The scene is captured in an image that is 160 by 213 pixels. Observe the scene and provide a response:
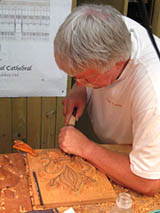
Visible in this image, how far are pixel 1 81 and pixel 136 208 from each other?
1.45 m

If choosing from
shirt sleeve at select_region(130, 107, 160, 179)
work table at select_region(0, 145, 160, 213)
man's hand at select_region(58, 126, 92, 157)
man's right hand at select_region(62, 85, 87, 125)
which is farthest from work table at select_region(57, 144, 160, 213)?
man's right hand at select_region(62, 85, 87, 125)

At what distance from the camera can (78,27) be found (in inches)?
42.1

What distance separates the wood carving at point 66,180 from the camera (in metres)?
1.21

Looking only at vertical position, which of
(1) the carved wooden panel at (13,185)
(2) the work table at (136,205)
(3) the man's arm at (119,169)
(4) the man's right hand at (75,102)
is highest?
(4) the man's right hand at (75,102)

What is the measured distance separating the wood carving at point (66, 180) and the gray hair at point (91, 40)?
49cm

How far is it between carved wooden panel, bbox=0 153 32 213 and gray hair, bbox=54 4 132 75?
542mm

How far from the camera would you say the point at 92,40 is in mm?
1068

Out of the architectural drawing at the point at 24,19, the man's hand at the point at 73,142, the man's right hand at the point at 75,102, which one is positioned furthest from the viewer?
the architectural drawing at the point at 24,19

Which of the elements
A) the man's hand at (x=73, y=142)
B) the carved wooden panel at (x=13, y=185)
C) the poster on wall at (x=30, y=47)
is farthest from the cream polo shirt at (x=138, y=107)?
the poster on wall at (x=30, y=47)

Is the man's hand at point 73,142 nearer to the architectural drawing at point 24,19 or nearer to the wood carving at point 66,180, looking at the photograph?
the wood carving at point 66,180

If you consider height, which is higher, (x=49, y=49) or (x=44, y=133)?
(x=49, y=49)

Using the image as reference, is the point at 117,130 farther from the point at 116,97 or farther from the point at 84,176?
the point at 84,176

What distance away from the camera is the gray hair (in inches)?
42.1

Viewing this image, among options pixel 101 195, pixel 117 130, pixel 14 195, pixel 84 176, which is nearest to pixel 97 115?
pixel 117 130
